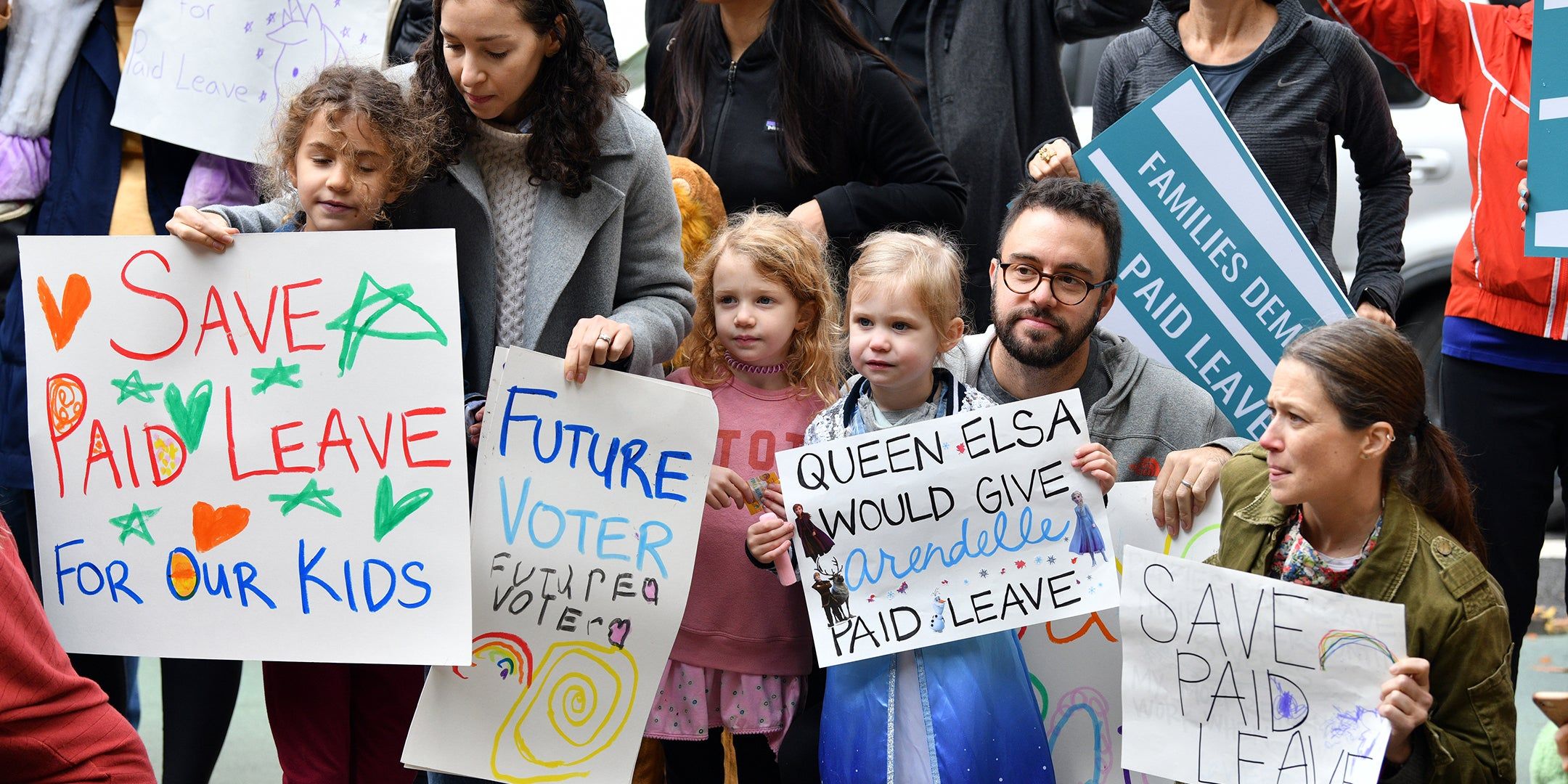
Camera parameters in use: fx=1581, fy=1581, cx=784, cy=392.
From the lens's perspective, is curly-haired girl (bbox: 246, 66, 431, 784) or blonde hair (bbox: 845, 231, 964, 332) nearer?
curly-haired girl (bbox: 246, 66, 431, 784)

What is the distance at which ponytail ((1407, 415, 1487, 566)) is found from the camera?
250cm

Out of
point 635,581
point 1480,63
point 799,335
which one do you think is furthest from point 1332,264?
point 635,581

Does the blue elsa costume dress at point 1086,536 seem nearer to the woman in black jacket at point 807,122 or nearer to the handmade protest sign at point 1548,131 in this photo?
the woman in black jacket at point 807,122

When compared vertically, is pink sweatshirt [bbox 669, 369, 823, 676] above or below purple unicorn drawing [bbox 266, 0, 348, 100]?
below

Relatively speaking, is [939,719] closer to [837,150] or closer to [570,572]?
[570,572]

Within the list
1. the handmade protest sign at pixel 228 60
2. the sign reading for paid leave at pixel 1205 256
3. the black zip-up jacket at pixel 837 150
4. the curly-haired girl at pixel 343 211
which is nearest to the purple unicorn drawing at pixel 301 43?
the handmade protest sign at pixel 228 60

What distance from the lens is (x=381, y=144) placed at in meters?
2.67

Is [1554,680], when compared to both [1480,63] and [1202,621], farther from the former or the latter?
[1202,621]

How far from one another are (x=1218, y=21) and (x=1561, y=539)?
10.3ft

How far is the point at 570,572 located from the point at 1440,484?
4.72ft

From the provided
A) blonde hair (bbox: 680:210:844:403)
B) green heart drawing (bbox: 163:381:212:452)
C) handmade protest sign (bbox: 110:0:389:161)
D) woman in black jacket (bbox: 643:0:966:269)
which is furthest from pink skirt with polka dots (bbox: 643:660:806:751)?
handmade protest sign (bbox: 110:0:389:161)

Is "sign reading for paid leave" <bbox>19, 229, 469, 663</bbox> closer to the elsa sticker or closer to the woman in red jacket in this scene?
the elsa sticker

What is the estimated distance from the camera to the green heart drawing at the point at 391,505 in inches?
103

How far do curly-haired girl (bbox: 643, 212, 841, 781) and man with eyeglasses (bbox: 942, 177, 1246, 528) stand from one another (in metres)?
0.30
